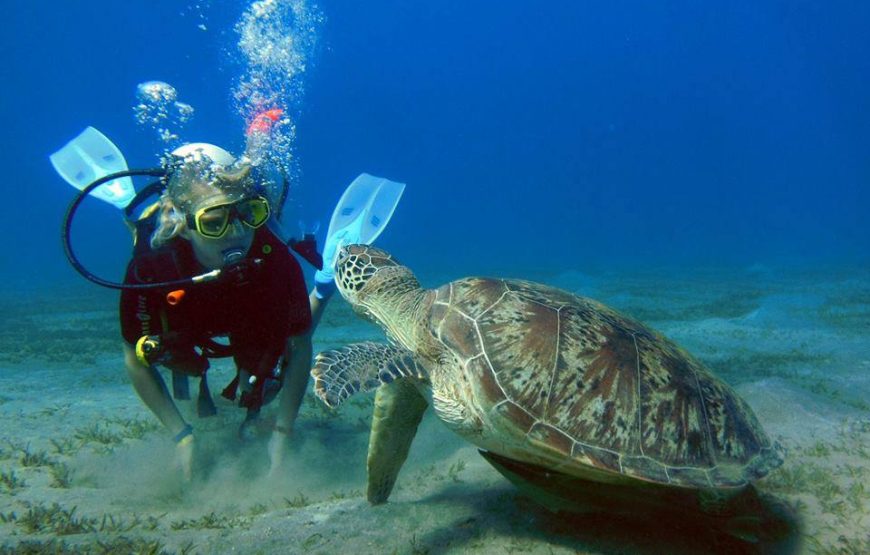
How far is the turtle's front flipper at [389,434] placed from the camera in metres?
2.72

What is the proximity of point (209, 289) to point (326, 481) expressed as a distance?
5.83 ft

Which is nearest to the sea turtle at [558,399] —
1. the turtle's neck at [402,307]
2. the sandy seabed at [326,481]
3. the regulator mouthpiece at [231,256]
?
the turtle's neck at [402,307]

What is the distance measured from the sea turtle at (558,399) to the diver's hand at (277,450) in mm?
1166

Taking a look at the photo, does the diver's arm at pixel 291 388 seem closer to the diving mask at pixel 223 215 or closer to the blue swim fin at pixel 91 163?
the diving mask at pixel 223 215

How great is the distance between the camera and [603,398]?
7.81ft

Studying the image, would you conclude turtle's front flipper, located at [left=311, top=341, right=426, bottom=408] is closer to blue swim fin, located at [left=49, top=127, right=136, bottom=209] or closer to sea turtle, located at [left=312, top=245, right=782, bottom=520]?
sea turtle, located at [left=312, top=245, right=782, bottom=520]

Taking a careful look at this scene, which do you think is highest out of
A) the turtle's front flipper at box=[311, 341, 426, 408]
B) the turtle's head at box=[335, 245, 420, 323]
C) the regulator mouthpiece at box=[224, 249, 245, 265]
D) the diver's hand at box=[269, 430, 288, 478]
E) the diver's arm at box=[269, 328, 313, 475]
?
the turtle's head at box=[335, 245, 420, 323]

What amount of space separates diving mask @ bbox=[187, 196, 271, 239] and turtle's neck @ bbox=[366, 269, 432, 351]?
1088 millimetres

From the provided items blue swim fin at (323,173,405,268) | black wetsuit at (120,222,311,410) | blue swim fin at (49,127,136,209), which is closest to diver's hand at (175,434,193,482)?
black wetsuit at (120,222,311,410)

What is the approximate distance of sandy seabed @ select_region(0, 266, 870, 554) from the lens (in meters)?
2.29

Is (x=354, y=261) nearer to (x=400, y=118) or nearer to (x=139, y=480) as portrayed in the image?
(x=139, y=480)

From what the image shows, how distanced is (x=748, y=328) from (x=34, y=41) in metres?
82.1

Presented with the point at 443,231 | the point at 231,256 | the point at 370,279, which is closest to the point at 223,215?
the point at 231,256

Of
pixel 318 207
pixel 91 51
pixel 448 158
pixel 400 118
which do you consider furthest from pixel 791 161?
pixel 91 51
